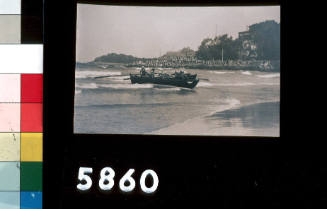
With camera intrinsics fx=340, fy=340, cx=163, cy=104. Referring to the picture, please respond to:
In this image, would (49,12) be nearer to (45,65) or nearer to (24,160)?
(45,65)

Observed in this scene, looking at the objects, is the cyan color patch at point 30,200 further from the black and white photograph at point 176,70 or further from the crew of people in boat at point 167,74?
the crew of people in boat at point 167,74

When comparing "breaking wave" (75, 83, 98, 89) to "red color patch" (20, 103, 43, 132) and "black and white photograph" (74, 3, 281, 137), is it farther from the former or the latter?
"red color patch" (20, 103, 43, 132)

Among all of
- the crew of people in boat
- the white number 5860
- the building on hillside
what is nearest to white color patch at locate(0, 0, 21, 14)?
the crew of people in boat

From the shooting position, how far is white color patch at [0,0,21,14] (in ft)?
6.42

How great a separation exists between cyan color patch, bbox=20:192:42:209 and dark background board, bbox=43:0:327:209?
0.04 m

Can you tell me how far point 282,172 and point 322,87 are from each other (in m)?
0.52

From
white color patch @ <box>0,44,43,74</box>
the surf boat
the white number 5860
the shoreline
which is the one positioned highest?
white color patch @ <box>0,44,43,74</box>

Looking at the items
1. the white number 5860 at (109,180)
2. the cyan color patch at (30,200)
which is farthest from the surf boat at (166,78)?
the cyan color patch at (30,200)

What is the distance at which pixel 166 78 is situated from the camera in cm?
194

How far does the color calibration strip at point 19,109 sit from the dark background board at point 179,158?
75 mm

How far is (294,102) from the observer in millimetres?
1899

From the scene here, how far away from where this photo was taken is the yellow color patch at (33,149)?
1940 millimetres

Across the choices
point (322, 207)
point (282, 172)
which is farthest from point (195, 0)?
point (322, 207)

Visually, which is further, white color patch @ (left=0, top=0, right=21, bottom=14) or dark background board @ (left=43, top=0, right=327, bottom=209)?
white color patch @ (left=0, top=0, right=21, bottom=14)
